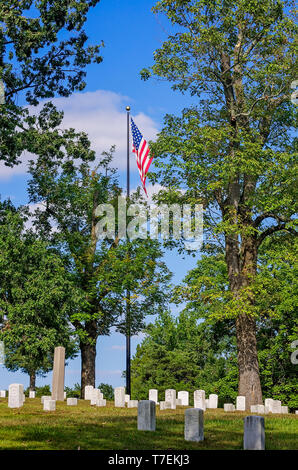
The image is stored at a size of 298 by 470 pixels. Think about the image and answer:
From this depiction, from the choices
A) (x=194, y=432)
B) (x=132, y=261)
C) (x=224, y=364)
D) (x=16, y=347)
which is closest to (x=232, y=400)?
(x=224, y=364)

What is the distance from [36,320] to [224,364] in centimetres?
1922

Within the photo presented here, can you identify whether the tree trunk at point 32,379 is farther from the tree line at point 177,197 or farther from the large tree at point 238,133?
the large tree at point 238,133

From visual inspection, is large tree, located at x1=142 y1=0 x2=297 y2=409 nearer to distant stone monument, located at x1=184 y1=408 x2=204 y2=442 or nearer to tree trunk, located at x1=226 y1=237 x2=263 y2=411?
tree trunk, located at x1=226 y1=237 x2=263 y2=411

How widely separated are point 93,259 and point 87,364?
6.23 meters

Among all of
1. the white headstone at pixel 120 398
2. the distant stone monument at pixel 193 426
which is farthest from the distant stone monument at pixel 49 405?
the distant stone monument at pixel 193 426

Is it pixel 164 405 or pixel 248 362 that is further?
pixel 248 362

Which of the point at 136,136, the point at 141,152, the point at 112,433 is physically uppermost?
the point at 136,136

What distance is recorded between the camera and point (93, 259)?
36.8 m

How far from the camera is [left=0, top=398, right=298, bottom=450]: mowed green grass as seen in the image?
1150cm

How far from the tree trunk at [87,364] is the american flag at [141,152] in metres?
10.9

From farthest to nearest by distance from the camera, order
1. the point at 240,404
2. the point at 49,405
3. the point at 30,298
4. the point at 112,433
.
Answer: the point at 30,298, the point at 240,404, the point at 49,405, the point at 112,433

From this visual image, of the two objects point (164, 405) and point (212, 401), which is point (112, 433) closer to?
point (164, 405)

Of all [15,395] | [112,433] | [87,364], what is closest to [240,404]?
[15,395]

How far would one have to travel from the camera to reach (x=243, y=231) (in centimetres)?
2497
